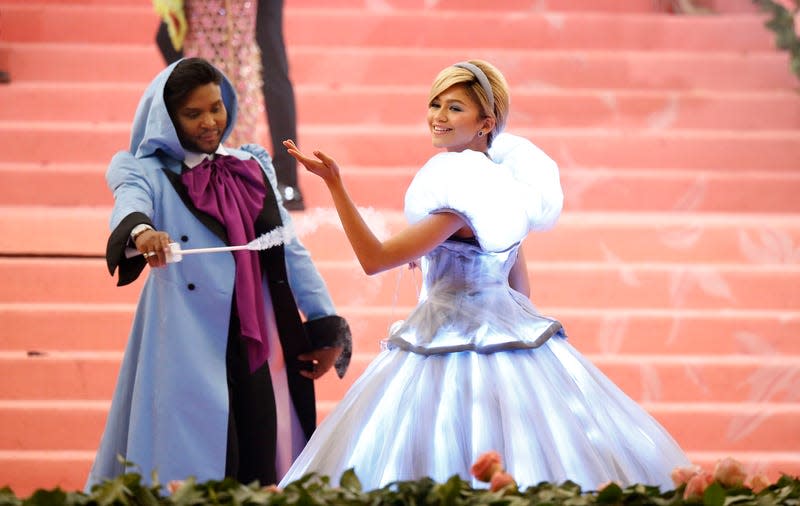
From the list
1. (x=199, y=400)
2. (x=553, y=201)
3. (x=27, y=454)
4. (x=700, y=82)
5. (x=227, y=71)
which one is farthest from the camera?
(x=700, y=82)

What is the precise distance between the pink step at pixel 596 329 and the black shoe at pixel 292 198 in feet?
1.94

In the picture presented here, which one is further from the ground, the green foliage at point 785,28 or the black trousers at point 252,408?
the green foliage at point 785,28

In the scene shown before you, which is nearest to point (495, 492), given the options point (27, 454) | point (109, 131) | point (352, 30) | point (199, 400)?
point (199, 400)

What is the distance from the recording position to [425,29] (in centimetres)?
640

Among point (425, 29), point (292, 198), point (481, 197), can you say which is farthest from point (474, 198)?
point (425, 29)

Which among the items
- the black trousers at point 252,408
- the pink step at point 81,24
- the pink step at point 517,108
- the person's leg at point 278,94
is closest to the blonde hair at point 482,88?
the black trousers at point 252,408

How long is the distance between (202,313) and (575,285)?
2030 millimetres

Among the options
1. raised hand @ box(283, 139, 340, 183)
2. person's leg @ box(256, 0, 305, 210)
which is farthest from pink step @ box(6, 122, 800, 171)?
raised hand @ box(283, 139, 340, 183)

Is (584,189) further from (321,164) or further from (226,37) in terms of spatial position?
(321,164)

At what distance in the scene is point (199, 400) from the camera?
3143mm

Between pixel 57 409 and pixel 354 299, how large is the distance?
110 cm

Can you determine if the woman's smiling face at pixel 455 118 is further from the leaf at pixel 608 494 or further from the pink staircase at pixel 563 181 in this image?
the pink staircase at pixel 563 181

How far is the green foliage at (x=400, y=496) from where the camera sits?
2.02 m

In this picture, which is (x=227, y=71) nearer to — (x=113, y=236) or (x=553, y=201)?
(x=113, y=236)
